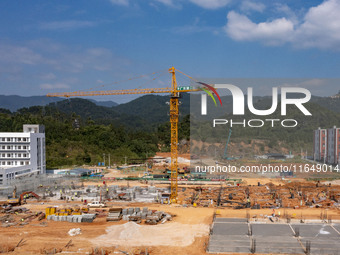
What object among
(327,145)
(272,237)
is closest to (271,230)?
(272,237)

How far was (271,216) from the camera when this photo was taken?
2414 cm

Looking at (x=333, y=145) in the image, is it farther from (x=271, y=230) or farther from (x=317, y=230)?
(x=271, y=230)

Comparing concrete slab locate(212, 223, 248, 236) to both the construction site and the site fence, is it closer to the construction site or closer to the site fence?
the construction site

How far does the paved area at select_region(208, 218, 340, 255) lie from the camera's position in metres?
17.4

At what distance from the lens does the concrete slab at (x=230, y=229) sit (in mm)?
20172

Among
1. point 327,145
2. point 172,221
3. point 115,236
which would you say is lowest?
point 172,221

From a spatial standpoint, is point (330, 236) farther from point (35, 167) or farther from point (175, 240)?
point (35, 167)

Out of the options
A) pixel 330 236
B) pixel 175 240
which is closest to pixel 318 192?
pixel 330 236

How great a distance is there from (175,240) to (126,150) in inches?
1935

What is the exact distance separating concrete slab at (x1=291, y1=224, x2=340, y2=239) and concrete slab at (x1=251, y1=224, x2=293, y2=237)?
0.67 meters

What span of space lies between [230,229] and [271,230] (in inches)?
96.9

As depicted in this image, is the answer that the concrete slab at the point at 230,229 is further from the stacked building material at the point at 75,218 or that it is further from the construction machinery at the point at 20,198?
the construction machinery at the point at 20,198

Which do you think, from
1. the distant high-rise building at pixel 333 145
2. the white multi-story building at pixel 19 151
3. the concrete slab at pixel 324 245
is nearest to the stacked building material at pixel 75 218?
the concrete slab at pixel 324 245

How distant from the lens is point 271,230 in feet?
68.0
